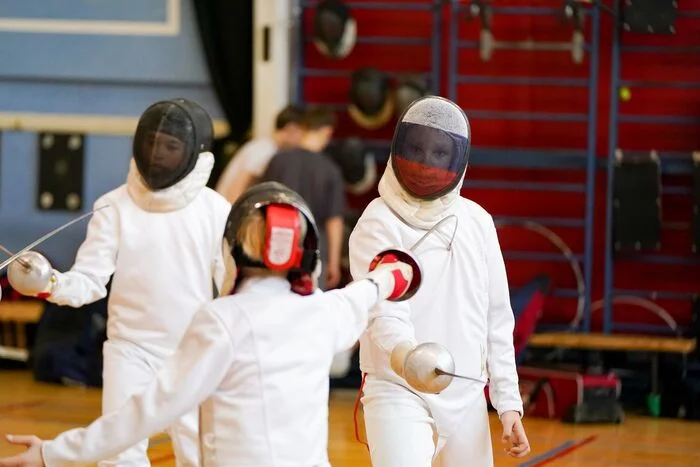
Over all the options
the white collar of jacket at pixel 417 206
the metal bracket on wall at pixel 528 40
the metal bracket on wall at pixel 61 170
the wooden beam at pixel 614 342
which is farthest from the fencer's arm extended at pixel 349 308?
the metal bracket on wall at pixel 61 170

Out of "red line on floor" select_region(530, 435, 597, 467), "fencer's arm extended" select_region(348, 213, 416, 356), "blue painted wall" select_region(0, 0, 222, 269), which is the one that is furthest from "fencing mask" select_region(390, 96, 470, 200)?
"blue painted wall" select_region(0, 0, 222, 269)

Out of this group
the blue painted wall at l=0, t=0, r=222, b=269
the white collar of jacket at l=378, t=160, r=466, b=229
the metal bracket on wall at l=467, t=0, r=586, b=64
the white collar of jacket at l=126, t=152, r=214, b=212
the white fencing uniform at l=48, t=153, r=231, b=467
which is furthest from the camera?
the blue painted wall at l=0, t=0, r=222, b=269

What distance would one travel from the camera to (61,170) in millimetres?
7539

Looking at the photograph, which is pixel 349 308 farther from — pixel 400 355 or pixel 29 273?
pixel 29 273

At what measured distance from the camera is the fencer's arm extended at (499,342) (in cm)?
292

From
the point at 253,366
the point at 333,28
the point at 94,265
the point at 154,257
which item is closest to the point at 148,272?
the point at 154,257

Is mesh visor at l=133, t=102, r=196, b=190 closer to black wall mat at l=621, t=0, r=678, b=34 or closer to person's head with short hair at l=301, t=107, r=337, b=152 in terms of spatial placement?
person's head with short hair at l=301, t=107, r=337, b=152

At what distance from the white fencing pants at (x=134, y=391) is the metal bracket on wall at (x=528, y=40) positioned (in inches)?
145

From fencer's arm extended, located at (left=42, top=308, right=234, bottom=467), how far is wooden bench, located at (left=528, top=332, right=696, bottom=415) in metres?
4.57

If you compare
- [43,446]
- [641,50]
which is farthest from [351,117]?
[43,446]

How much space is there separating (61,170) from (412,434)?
518cm

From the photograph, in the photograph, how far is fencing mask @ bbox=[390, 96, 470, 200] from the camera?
3.04 metres

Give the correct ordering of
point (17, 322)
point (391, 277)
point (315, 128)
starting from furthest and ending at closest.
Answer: point (17, 322) < point (315, 128) < point (391, 277)

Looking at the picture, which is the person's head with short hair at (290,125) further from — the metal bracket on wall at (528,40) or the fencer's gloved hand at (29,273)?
the fencer's gloved hand at (29,273)
